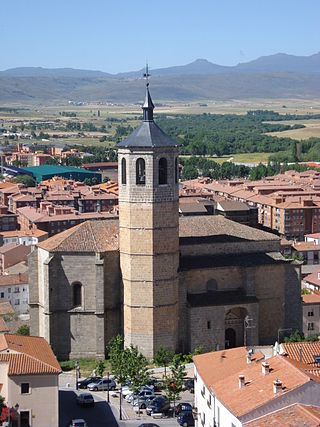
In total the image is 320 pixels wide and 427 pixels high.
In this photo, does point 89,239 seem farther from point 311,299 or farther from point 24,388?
point 311,299

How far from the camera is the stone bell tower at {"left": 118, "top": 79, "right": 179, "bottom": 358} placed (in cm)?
3662

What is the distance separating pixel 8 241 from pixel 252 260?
99.2 feet

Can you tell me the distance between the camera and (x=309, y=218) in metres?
79.5

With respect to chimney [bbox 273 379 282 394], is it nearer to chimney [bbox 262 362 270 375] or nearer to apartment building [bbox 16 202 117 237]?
chimney [bbox 262 362 270 375]

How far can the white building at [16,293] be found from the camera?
49125 millimetres

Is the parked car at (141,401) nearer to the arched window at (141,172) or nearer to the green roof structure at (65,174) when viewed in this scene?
the arched window at (141,172)

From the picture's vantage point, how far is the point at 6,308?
46062 millimetres

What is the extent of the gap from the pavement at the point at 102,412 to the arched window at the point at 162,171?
8.85 metres

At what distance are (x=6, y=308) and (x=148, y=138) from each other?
14.5m

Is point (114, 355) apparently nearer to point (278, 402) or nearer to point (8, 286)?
point (278, 402)

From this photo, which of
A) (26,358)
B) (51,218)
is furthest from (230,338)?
(51,218)

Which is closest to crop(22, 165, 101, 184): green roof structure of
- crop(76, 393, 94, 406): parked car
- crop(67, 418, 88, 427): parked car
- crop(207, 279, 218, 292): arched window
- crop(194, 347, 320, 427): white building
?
crop(207, 279, 218, 292): arched window

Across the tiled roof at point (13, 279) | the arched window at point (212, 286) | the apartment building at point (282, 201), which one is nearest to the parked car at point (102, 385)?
the arched window at point (212, 286)

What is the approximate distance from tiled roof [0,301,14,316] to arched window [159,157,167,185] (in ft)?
43.3
